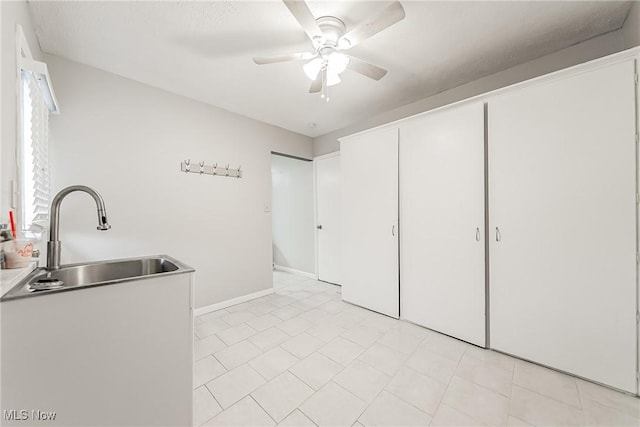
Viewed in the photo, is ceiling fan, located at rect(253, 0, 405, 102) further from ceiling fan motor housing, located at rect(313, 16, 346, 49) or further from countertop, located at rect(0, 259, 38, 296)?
countertop, located at rect(0, 259, 38, 296)

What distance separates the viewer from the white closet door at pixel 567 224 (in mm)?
1525

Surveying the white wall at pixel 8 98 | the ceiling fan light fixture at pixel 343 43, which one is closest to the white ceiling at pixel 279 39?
the ceiling fan light fixture at pixel 343 43

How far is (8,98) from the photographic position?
120 cm

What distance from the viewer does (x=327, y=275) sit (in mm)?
4074

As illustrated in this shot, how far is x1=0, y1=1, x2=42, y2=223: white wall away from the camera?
3.69 feet

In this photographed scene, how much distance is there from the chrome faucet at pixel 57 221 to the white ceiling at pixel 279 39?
1.27 meters

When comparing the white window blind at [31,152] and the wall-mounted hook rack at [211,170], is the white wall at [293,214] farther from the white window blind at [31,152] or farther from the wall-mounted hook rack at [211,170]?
the white window blind at [31,152]

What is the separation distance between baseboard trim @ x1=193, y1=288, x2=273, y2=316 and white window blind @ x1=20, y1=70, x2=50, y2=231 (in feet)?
5.34

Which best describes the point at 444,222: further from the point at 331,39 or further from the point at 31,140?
the point at 31,140

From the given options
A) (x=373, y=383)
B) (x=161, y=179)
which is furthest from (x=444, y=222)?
(x=161, y=179)

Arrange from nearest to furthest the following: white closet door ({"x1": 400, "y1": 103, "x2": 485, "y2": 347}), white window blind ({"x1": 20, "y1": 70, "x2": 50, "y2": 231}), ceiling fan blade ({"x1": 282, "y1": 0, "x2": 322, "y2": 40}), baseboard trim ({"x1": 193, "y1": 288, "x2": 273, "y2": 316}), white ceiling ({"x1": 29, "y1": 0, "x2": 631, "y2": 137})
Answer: ceiling fan blade ({"x1": 282, "y1": 0, "x2": 322, "y2": 40}), white window blind ({"x1": 20, "y1": 70, "x2": 50, "y2": 231}), white ceiling ({"x1": 29, "y1": 0, "x2": 631, "y2": 137}), white closet door ({"x1": 400, "y1": 103, "x2": 485, "y2": 347}), baseboard trim ({"x1": 193, "y1": 288, "x2": 273, "y2": 316})

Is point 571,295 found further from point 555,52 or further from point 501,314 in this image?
point 555,52

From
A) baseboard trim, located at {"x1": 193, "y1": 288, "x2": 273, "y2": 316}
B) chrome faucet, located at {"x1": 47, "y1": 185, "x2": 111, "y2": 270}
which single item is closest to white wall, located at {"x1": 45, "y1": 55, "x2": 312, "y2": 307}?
baseboard trim, located at {"x1": 193, "y1": 288, "x2": 273, "y2": 316}

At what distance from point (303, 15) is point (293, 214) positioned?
11.6ft
